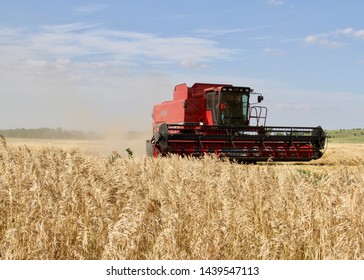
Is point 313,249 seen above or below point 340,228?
below

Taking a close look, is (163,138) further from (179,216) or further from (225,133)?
(179,216)

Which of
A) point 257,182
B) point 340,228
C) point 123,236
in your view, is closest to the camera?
point 123,236

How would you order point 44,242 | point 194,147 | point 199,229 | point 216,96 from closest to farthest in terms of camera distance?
point 44,242 → point 199,229 → point 194,147 → point 216,96

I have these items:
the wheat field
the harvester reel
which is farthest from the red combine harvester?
the wheat field

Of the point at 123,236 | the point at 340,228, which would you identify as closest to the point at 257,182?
the point at 340,228

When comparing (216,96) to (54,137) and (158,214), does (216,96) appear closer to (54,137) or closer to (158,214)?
(158,214)

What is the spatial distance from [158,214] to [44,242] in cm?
119

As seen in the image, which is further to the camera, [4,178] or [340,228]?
[4,178]

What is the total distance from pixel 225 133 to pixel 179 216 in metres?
16.2

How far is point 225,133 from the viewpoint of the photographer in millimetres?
21719

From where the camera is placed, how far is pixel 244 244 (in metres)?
5.61

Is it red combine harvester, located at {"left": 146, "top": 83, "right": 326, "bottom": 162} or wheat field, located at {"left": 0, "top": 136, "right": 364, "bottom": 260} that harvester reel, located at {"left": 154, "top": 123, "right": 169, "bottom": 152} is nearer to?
red combine harvester, located at {"left": 146, "top": 83, "right": 326, "bottom": 162}

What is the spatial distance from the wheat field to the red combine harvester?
36.6ft

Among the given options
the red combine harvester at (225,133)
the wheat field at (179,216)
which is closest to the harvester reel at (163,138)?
the red combine harvester at (225,133)
